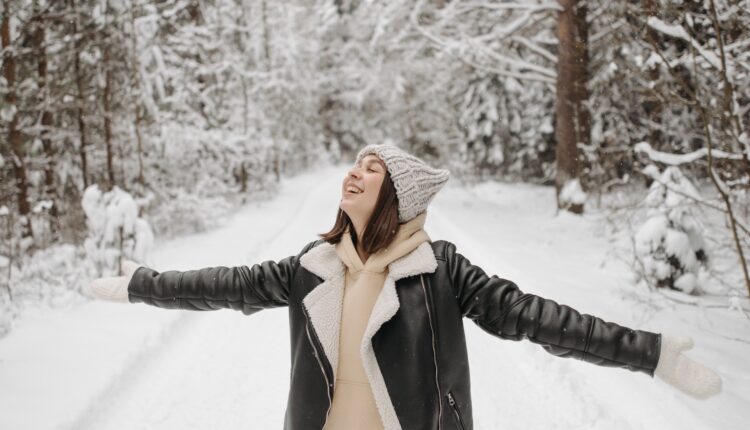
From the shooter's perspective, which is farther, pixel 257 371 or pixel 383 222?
pixel 257 371

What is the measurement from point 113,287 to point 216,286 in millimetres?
510

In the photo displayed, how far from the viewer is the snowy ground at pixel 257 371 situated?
11.4 feet

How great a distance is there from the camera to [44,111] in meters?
8.90

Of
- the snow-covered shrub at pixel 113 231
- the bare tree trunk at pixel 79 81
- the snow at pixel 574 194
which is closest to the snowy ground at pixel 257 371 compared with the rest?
the snow-covered shrub at pixel 113 231

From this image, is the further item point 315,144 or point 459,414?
point 315,144

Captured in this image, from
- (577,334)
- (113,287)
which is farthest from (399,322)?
(113,287)

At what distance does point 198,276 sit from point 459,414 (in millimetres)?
1283

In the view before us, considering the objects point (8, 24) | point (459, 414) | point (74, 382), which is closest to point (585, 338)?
point (459, 414)

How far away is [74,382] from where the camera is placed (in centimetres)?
393

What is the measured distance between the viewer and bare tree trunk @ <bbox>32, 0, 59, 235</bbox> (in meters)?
8.09

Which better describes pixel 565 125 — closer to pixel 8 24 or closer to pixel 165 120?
pixel 165 120

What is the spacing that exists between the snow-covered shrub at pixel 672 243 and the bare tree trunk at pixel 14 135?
33.0ft

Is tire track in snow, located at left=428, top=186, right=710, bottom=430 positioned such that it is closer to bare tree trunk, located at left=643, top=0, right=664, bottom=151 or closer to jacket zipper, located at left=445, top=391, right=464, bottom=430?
jacket zipper, located at left=445, top=391, right=464, bottom=430

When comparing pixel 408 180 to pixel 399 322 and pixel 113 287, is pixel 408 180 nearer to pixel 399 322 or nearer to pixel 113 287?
pixel 399 322
